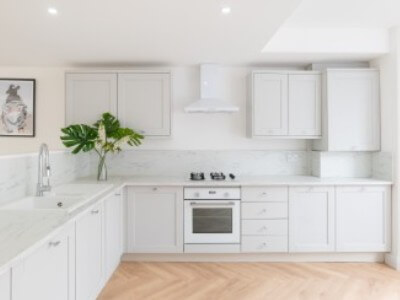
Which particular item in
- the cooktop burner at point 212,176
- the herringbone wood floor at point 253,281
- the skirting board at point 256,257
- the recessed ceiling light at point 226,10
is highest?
the recessed ceiling light at point 226,10

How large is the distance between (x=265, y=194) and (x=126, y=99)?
1951 millimetres

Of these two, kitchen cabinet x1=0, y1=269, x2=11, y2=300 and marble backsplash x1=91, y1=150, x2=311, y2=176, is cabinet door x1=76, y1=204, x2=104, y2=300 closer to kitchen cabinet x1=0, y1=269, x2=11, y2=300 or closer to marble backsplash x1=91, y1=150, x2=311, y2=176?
kitchen cabinet x1=0, y1=269, x2=11, y2=300

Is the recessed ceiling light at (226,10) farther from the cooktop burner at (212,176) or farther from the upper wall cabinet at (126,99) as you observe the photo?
the cooktop burner at (212,176)

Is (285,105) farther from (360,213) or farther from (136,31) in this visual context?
(136,31)

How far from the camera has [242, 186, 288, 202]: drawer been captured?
3.68 m

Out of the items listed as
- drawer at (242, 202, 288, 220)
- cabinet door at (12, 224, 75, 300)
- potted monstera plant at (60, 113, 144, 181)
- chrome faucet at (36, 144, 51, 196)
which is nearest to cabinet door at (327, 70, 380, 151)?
drawer at (242, 202, 288, 220)

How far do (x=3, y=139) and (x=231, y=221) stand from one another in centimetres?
303

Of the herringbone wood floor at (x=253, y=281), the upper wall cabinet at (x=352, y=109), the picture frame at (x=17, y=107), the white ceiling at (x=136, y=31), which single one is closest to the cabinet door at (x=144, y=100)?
the white ceiling at (x=136, y=31)

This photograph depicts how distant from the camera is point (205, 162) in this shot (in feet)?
14.2

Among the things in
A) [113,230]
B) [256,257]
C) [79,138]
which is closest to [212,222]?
[256,257]

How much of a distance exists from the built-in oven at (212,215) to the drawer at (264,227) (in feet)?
0.32

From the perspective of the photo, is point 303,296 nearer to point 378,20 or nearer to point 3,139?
point 378,20

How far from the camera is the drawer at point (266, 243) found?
3.68m

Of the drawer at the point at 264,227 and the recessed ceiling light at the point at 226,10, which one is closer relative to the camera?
the recessed ceiling light at the point at 226,10
